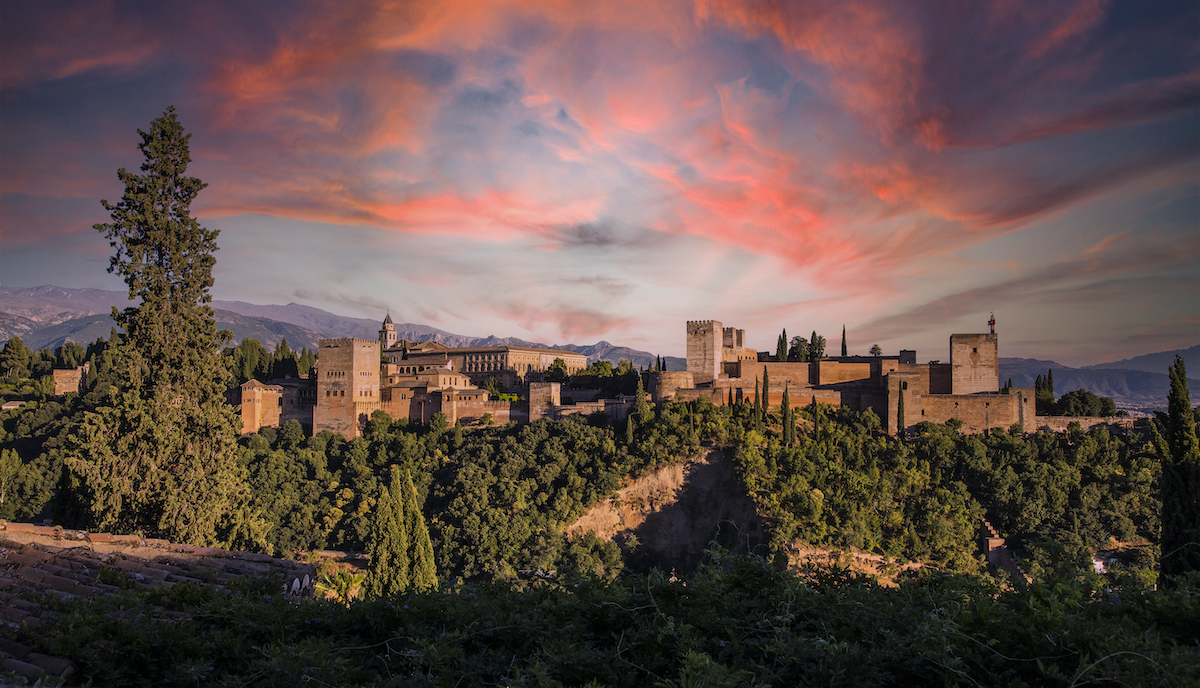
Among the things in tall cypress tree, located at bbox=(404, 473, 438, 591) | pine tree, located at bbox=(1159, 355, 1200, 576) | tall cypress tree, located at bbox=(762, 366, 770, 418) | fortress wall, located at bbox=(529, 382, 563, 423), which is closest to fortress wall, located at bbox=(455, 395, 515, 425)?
fortress wall, located at bbox=(529, 382, 563, 423)

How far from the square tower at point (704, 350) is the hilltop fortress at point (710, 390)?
0.21ft

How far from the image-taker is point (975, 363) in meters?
32.6

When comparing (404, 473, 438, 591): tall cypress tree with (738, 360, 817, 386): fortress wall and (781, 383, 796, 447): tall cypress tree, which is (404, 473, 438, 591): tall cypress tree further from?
(738, 360, 817, 386): fortress wall

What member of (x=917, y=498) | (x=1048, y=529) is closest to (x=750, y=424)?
(x=917, y=498)

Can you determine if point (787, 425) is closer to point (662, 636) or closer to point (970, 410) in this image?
point (970, 410)

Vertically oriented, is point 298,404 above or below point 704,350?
below

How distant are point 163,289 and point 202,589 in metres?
10.4

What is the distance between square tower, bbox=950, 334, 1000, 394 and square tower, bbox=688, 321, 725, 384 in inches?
515

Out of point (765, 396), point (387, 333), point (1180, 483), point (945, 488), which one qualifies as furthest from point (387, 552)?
point (387, 333)

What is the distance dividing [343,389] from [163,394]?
2850cm

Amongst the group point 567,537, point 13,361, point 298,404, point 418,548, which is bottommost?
point 567,537

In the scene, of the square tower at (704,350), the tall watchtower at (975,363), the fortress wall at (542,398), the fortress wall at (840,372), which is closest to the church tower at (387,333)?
the fortress wall at (542,398)

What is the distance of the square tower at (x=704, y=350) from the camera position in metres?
38.3

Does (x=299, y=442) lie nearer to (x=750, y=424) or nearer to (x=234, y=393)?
(x=234, y=393)
